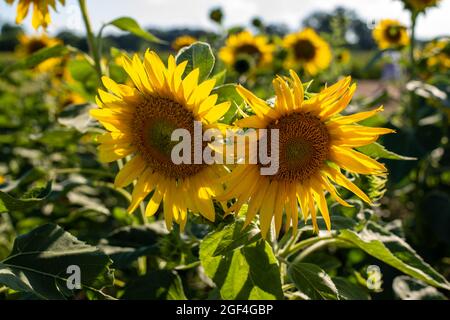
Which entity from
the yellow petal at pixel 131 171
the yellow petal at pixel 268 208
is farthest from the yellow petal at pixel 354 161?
the yellow petal at pixel 131 171

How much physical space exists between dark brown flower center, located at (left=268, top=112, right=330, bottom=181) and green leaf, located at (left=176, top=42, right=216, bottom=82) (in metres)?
0.25

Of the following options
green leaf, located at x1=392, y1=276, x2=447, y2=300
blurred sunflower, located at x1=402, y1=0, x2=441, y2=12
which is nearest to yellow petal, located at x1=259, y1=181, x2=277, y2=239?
green leaf, located at x1=392, y1=276, x2=447, y2=300

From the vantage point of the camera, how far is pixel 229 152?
45.0 inches

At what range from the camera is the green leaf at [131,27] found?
181 cm

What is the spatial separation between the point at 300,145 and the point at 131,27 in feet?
2.87

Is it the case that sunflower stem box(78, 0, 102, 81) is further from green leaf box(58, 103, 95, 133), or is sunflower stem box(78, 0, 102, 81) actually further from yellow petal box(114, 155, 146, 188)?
yellow petal box(114, 155, 146, 188)

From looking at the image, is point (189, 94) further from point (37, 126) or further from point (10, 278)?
point (37, 126)

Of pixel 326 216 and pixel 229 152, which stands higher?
pixel 229 152

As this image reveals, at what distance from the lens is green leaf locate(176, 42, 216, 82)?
51.7 inches

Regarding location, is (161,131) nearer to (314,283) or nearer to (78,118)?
(314,283)

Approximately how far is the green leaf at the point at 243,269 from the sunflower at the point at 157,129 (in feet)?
0.29

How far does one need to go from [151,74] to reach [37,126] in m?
3.28

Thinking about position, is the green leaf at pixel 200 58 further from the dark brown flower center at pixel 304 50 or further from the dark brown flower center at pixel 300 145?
the dark brown flower center at pixel 304 50
